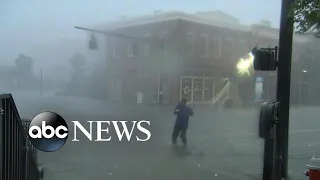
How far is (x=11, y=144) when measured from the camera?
3.32 m

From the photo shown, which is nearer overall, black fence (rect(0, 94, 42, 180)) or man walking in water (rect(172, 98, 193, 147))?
black fence (rect(0, 94, 42, 180))

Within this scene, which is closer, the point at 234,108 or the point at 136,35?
the point at 136,35

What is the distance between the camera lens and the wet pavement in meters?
5.65

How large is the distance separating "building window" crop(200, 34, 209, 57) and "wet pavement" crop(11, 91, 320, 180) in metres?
0.89

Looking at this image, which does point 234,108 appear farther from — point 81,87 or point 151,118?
point 81,87

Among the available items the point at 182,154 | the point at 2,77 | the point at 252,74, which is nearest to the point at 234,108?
the point at 252,74

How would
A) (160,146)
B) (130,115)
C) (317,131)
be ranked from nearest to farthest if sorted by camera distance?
(130,115) → (160,146) → (317,131)

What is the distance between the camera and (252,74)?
664 cm

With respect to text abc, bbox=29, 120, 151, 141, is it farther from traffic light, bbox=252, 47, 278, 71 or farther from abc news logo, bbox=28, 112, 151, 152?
traffic light, bbox=252, 47, 278, 71

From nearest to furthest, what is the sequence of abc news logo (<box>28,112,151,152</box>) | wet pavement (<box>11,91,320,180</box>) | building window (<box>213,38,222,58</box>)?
abc news logo (<box>28,112,151,152</box>) < wet pavement (<box>11,91,320,180</box>) < building window (<box>213,38,222,58</box>)

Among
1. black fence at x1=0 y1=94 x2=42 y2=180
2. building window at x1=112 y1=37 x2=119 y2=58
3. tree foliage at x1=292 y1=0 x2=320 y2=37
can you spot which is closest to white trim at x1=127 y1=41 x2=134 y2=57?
building window at x1=112 y1=37 x2=119 y2=58

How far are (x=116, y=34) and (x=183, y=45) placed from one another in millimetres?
1094

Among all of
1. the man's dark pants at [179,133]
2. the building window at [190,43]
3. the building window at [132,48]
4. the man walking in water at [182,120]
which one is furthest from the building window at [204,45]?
the man's dark pants at [179,133]

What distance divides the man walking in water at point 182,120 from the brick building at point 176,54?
14 centimetres
